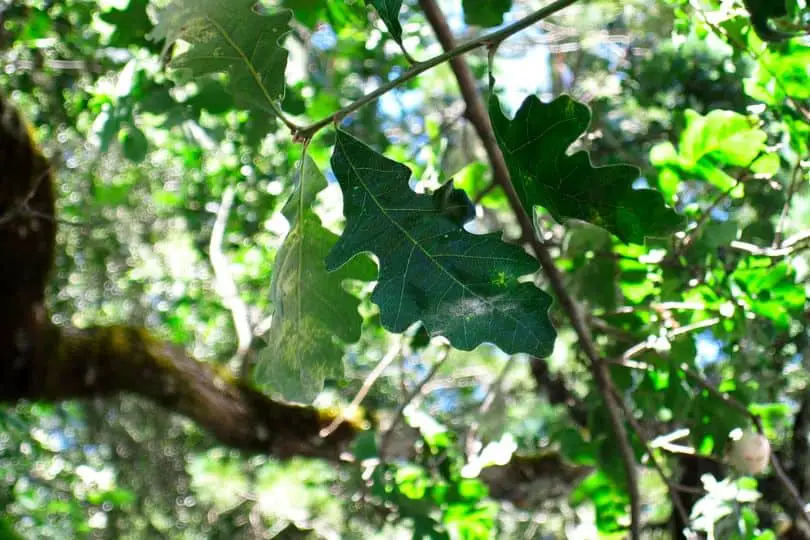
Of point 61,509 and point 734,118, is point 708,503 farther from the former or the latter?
point 61,509

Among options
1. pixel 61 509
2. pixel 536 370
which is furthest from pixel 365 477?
pixel 61 509

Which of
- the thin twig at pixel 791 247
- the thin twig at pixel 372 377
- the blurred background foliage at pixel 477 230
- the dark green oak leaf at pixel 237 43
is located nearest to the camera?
the dark green oak leaf at pixel 237 43

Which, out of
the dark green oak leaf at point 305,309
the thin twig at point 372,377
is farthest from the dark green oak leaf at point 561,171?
the thin twig at point 372,377

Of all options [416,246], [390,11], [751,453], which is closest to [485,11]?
[390,11]

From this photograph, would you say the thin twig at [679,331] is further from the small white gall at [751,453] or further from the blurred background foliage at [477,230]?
the small white gall at [751,453]

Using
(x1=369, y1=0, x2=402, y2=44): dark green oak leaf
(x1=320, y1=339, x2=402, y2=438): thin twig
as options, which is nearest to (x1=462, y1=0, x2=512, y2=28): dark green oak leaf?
(x1=369, y1=0, x2=402, y2=44): dark green oak leaf

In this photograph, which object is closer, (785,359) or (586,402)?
(586,402)
